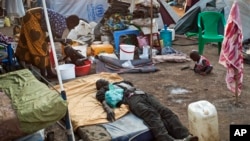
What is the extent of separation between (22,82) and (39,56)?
1.76 m

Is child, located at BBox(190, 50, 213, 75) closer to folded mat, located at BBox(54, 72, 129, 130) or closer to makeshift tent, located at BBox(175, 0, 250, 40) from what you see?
folded mat, located at BBox(54, 72, 129, 130)

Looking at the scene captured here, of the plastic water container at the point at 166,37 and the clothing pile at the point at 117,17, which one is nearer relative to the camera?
the clothing pile at the point at 117,17

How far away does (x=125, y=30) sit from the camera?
23.8 ft

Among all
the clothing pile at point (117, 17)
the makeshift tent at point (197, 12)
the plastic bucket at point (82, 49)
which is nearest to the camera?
the plastic bucket at point (82, 49)

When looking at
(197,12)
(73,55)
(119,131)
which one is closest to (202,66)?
(73,55)

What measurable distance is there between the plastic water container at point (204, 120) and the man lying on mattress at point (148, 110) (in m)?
0.13

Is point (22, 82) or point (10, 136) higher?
point (22, 82)

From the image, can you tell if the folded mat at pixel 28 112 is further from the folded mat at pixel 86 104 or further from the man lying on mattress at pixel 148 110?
the man lying on mattress at pixel 148 110

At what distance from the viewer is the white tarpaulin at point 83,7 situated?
10.0 metres

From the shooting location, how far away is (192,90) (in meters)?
5.10

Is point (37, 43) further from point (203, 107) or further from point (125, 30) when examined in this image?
point (203, 107)

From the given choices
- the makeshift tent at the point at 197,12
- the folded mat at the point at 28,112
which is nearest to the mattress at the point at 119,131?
the folded mat at the point at 28,112

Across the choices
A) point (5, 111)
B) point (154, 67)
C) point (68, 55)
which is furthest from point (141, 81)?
point (5, 111)

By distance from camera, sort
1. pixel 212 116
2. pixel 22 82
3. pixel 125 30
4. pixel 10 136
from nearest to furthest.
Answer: pixel 10 136, pixel 212 116, pixel 22 82, pixel 125 30
